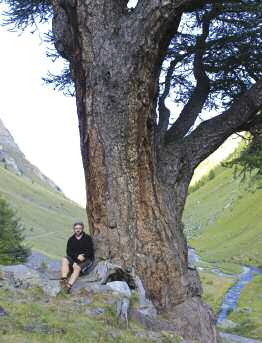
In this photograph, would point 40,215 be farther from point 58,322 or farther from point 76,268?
point 58,322

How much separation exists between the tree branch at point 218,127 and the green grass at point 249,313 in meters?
14.2

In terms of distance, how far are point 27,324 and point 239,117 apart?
238 inches

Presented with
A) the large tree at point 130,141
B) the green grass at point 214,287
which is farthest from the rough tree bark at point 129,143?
the green grass at point 214,287

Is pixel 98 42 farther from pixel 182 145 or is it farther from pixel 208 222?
pixel 208 222

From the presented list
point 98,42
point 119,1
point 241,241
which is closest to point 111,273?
point 98,42

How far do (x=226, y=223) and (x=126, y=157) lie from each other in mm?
93664

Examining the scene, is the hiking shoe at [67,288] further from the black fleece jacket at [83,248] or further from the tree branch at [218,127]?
the tree branch at [218,127]

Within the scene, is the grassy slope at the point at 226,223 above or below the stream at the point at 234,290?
above

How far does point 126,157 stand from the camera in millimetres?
8969

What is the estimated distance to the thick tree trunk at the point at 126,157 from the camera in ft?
28.8

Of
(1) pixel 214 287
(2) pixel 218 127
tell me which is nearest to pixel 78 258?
(2) pixel 218 127

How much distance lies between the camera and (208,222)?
11144 cm

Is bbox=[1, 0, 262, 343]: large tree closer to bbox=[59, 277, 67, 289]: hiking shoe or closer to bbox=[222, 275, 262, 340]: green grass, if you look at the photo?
bbox=[59, 277, 67, 289]: hiking shoe

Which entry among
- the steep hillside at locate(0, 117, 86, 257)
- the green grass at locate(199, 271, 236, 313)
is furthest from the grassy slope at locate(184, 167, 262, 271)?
the steep hillside at locate(0, 117, 86, 257)
